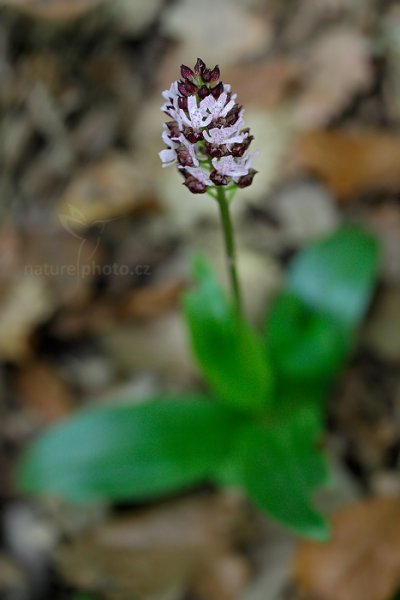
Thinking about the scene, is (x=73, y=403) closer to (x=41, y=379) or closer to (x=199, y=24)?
(x=41, y=379)

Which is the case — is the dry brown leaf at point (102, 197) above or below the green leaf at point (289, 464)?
above

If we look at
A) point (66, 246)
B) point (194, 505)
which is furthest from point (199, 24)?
point (194, 505)

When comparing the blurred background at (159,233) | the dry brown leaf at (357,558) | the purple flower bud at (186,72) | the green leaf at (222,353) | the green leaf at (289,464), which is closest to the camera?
the purple flower bud at (186,72)

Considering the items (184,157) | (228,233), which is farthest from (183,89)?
(228,233)

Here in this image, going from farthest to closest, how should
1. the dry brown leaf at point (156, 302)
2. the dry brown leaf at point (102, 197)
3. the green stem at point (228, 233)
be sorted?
the dry brown leaf at point (102, 197), the dry brown leaf at point (156, 302), the green stem at point (228, 233)

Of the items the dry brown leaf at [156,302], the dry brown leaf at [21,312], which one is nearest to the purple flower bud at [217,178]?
the dry brown leaf at [156,302]

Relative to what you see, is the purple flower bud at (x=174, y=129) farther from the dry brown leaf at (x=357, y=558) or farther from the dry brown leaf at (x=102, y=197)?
the dry brown leaf at (x=102, y=197)

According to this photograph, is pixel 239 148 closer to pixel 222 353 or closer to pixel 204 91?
pixel 204 91
